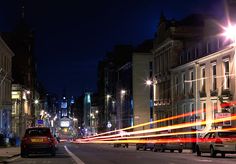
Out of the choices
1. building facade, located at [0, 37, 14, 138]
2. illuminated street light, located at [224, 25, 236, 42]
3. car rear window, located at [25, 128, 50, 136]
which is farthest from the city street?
building facade, located at [0, 37, 14, 138]

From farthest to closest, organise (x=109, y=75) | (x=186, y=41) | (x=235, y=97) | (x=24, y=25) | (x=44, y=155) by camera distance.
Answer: (x=109, y=75), (x=24, y=25), (x=186, y=41), (x=235, y=97), (x=44, y=155)

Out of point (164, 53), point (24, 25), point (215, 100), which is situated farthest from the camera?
point (24, 25)

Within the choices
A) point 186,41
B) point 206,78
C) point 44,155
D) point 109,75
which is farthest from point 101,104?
point 44,155

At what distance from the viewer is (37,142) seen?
30938 mm

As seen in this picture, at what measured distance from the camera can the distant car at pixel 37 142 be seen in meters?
31.0

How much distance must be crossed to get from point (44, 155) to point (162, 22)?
142 ft

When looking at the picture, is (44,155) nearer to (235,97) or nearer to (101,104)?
(235,97)

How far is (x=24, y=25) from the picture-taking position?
115 meters

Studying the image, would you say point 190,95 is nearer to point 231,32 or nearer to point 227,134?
point 231,32

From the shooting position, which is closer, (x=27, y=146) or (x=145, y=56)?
(x=27, y=146)

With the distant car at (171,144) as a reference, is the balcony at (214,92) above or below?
above

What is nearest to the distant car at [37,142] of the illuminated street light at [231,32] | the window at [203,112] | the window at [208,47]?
the illuminated street light at [231,32]

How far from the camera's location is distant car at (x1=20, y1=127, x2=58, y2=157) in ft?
102

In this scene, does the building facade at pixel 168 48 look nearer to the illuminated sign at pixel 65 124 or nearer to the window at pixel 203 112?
the window at pixel 203 112
